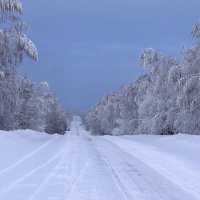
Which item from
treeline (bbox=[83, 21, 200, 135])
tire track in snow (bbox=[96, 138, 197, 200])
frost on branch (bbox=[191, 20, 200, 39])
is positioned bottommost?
tire track in snow (bbox=[96, 138, 197, 200])

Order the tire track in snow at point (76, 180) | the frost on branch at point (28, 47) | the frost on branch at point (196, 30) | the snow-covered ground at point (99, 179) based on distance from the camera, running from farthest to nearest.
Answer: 1. the frost on branch at point (196, 30)
2. the frost on branch at point (28, 47)
3. the tire track in snow at point (76, 180)
4. the snow-covered ground at point (99, 179)

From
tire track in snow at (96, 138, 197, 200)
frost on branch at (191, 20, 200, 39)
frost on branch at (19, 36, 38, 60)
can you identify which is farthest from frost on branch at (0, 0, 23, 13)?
tire track in snow at (96, 138, 197, 200)

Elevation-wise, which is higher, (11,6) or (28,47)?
(11,6)

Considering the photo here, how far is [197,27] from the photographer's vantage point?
3481 cm

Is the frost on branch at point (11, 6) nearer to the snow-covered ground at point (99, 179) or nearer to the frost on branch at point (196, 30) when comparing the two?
Result: the frost on branch at point (196, 30)

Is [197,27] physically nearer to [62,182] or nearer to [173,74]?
[173,74]

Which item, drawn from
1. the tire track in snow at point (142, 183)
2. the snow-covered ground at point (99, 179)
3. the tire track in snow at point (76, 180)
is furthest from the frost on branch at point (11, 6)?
the tire track in snow at point (76, 180)

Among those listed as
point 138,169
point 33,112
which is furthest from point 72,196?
point 33,112

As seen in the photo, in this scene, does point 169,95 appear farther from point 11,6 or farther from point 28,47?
point 11,6

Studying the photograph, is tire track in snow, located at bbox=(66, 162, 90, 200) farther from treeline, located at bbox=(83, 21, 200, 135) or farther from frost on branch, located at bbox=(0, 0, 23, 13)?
treeline, located at bbox=(83, 21, 200, 135)

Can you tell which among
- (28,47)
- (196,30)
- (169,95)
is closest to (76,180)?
(28,47)

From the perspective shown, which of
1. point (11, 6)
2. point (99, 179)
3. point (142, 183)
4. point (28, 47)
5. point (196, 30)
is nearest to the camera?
point (142, 183)

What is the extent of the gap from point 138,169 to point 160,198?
5.24 m

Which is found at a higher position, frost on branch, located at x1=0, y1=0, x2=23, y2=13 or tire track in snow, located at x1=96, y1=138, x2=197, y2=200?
frost on branch, located at x1=0, y1=0, x2=23, y2=13
